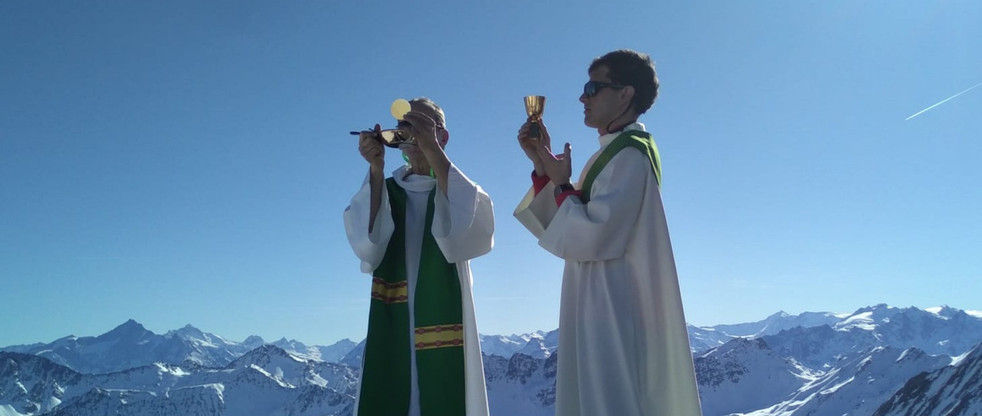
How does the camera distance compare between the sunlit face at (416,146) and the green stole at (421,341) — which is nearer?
the green stole at (421,341)

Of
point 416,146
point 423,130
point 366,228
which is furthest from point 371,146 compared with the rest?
point 366,228

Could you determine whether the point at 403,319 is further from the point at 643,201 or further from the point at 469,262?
the point at 643,201

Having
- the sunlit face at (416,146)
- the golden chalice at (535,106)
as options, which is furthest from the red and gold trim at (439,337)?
the golden chalice at (535,106)

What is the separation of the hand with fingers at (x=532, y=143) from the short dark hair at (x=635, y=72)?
0.63 m

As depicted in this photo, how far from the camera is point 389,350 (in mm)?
6008

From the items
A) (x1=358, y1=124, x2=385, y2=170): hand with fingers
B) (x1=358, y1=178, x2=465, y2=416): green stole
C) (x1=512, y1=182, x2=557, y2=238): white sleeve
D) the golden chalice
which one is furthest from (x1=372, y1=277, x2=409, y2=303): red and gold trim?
the golden chalice

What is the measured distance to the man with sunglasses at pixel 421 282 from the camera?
579cm

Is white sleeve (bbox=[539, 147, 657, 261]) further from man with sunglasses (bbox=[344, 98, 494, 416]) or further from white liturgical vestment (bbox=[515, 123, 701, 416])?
man with sunglasses (bbox=[344, 98, 494, 416])

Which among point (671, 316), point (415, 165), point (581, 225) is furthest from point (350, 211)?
point (671, 316)

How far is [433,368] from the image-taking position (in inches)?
230

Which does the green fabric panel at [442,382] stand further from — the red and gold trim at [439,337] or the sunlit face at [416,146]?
the sunlit face at [416,146]

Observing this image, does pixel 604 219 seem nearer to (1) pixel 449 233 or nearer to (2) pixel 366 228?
(1) pixel 449 233

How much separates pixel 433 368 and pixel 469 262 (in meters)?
0.91

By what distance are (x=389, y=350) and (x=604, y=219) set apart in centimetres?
216
